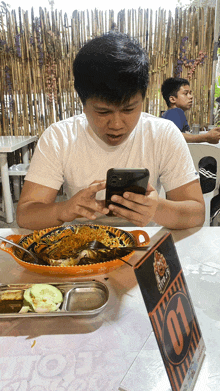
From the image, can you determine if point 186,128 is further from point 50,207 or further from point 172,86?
point 50,207

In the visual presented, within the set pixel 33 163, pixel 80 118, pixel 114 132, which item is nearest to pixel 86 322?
pixel 114 132

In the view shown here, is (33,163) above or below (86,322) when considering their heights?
above

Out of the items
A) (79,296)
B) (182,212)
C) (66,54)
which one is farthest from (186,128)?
(79,296)

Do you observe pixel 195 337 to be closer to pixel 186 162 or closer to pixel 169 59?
pixel 186 162

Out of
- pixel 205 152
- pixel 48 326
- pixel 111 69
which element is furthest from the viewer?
pixel 205 152

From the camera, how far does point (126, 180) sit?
2.85 feet

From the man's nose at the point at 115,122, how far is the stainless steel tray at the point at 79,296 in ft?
2.05

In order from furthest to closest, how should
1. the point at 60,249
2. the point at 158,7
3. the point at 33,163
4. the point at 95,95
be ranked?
the point at 158,7 → the point at 33,163 → the point at 95,95 → the point at 60,249

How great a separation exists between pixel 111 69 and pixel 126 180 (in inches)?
16.9

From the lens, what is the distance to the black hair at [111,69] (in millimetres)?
1029

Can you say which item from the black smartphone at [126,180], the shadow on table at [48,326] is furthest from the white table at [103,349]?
the black smartphone at [126,180]

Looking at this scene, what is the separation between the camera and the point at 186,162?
133 cm

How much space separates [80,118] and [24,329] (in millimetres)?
1083

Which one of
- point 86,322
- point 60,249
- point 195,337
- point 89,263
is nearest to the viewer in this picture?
point 195,337
